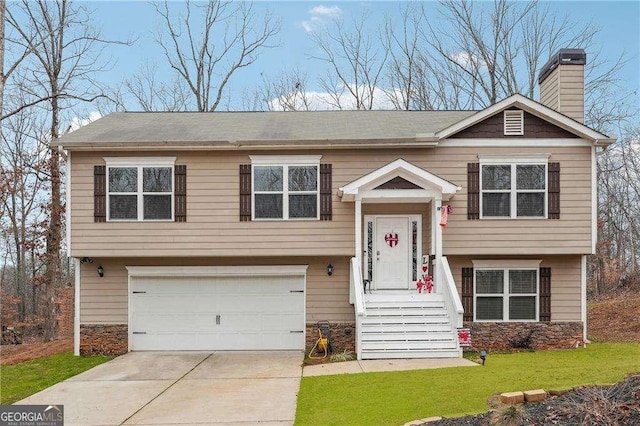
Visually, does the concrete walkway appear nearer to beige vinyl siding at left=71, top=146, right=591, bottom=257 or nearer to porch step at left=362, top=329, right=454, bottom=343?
porch step at left=362, top=329, right=454, bottom=343

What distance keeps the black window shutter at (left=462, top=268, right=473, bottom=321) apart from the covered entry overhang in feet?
3.55

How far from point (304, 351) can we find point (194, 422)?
5640 millimetres

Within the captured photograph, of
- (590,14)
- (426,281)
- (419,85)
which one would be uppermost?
(590,14)

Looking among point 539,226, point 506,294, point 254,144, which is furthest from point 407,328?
point 254,144

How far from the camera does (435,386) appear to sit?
25.5 feet

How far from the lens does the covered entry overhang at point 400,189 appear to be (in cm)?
1159

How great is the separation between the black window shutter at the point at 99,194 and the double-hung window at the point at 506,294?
8460mm

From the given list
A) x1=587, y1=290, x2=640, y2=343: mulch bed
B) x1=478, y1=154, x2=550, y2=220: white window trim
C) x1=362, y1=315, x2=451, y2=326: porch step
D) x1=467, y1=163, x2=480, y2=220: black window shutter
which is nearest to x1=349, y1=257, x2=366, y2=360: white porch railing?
x1=362, y1=315, x2=451, y2=326: porch step

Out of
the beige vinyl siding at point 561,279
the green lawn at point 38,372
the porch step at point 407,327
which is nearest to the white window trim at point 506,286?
the beige vinyl siding at point 561,279

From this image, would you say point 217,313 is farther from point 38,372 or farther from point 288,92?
point 288,92

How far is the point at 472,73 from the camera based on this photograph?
25.1 metres

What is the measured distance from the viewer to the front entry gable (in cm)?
1158

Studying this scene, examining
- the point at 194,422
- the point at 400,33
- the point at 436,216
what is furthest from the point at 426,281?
the point at 400,33

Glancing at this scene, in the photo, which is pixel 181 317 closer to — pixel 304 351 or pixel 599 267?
pixel 304 351
